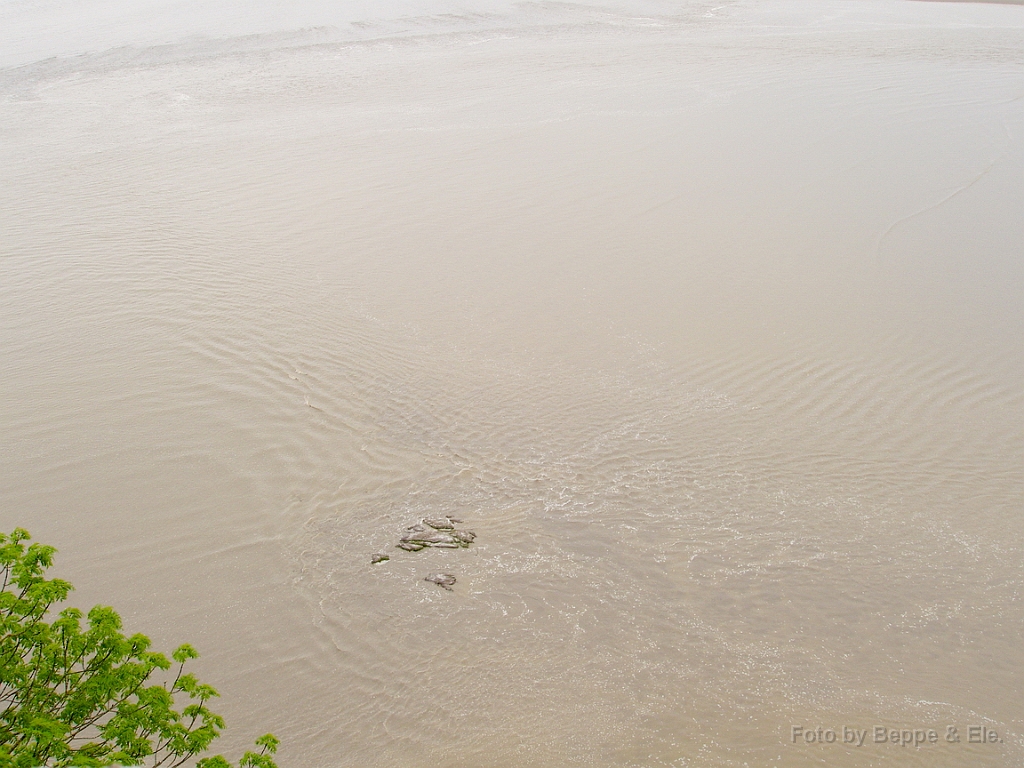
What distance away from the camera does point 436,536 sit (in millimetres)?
6562

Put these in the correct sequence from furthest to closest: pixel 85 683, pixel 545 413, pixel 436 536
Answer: pixel 545 413 < pixel 436 536 < pixel 85 683

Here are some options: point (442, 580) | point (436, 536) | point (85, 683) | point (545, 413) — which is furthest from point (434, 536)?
point (85, 683)

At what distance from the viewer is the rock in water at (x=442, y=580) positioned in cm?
616

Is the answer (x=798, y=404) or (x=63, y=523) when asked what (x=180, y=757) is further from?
(x=798, y=404)

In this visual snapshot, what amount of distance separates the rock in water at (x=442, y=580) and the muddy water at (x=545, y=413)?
0.29ft

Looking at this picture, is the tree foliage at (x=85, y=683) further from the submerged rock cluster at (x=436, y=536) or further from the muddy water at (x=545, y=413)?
the submerged rock cluster at (x=436, y=536)

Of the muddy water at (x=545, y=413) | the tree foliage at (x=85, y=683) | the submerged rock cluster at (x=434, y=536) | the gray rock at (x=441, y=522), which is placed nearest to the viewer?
the tree foliage at (x=85, y=683)

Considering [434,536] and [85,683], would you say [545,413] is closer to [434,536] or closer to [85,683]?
[434,536]

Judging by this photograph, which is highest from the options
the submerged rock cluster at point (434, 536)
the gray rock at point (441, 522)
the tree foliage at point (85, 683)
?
the gray rock at point (441, 522)

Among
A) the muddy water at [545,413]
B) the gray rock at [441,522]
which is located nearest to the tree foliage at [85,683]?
the muddy water at [545,413]

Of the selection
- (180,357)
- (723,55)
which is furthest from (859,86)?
(180,357)

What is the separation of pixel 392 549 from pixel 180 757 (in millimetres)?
2084

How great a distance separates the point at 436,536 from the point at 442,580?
1.54 feet

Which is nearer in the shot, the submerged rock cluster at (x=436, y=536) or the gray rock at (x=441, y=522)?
the submerged rock cluster at (x=436, y=536)
